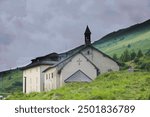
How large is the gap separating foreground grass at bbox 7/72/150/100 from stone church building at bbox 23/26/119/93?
5 centimetres

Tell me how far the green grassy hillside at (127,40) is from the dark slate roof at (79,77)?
220 mm

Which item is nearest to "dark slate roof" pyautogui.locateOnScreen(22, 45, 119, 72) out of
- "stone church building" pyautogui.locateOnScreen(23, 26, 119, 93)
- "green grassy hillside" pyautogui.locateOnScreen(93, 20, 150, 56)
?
"stone church building" pyautogui.locateOnScreen(23, 26, 119, 93)

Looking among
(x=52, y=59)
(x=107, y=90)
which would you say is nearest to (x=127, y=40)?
(x=107, y=90)

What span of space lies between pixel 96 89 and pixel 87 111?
280mm

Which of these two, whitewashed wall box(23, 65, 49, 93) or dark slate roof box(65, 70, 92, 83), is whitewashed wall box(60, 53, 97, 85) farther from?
whitewashed wall box(23, 65, 49, 93)

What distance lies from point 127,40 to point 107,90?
0.40 meters

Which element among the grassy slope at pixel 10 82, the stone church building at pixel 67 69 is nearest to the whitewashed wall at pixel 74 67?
the stone church building at pixel 67 69

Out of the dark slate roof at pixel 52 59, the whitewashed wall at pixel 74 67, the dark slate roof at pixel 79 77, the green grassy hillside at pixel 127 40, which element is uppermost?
the green grassy hillside at pixel 127 40

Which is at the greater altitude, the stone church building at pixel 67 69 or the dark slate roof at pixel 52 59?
the dark slate roof at pixel 52 59

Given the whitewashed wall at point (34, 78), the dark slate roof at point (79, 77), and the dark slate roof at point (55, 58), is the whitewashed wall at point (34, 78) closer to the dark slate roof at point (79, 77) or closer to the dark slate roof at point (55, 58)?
the dark slate roof at point (55, 58)

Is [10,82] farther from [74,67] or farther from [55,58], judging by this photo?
[74,67]

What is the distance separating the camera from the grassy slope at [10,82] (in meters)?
15.2

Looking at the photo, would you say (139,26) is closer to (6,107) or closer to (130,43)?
(130,43)

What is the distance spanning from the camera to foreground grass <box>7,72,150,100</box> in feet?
49.2
